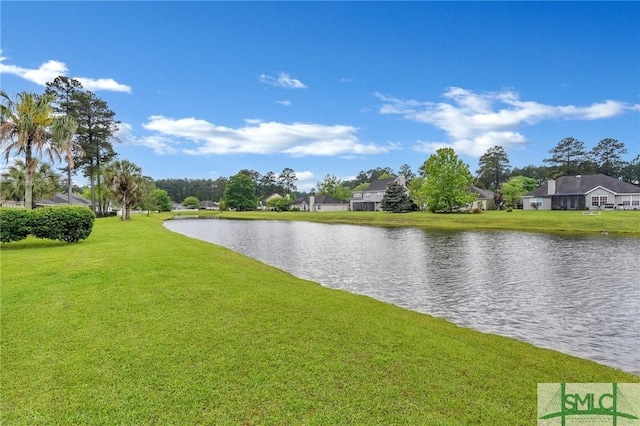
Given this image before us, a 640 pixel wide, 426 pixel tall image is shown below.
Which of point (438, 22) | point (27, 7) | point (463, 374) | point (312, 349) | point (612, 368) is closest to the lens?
point (463, 374)

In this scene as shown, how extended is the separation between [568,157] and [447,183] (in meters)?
57.1

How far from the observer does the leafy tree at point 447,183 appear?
59.6 metres

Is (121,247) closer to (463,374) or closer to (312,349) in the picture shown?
(312,349)

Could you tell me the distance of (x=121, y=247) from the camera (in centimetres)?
1675

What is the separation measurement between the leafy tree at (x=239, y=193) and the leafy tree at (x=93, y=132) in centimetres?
5554

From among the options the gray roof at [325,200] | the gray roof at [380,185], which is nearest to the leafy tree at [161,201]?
the gray roof at [325,200]

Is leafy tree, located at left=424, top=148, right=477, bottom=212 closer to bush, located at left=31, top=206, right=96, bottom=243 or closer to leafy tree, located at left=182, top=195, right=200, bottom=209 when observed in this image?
bush, located at left=31, top=206, right=96, bottom=243

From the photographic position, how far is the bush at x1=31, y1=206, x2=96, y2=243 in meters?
16.1

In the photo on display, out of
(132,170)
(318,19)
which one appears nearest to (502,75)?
(318,19)

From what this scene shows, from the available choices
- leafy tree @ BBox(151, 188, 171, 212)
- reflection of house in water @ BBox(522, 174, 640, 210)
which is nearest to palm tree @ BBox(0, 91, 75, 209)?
reflection of house in water @ BBox(522, 174, 640, 210)

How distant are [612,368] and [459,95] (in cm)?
4324

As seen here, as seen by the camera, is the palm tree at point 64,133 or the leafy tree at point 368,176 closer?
the palm tree at point 64,133

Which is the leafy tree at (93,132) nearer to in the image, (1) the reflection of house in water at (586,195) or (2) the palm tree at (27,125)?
(2) the palm tree at (27,125)

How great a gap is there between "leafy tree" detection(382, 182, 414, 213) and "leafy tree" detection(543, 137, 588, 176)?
48333 mm
